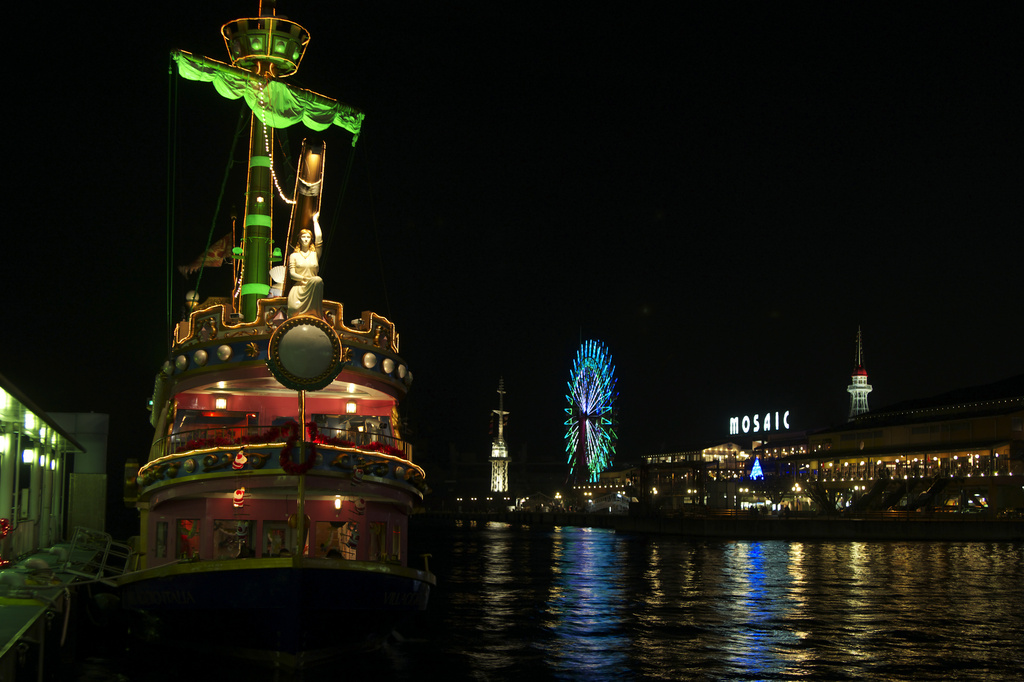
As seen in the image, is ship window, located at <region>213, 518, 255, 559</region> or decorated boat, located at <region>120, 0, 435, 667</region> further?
ship window, located at <region>213, 518, 255, 559</region>

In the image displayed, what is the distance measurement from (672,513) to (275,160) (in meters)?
92.0

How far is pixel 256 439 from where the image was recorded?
2219 cm

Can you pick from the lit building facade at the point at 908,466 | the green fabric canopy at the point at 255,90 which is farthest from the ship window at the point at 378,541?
the lit building facade at the point at 908,466

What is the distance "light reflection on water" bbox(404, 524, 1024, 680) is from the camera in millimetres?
26109

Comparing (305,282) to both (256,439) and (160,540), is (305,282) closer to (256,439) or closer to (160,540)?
(256,439)

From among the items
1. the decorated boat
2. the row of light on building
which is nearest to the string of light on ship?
the decorated boat

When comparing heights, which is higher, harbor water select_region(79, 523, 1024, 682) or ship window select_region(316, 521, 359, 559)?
ship window select_region(316, 521, 359, 559)

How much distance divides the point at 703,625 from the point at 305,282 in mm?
18686

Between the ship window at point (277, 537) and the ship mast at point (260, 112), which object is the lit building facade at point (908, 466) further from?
the ship window at point (277, 537)

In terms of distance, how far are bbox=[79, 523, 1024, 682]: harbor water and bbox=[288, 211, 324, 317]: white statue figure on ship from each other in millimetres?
6730

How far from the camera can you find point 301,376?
832 inches

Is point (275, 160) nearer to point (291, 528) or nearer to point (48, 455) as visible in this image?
point (291, 528)

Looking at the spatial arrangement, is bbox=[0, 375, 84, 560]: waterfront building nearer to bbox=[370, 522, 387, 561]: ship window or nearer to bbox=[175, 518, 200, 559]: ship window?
bbox=[175, 518, 200, 559]: ship window

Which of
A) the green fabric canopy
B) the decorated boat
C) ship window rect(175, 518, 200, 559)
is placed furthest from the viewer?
the green fabric canopy
